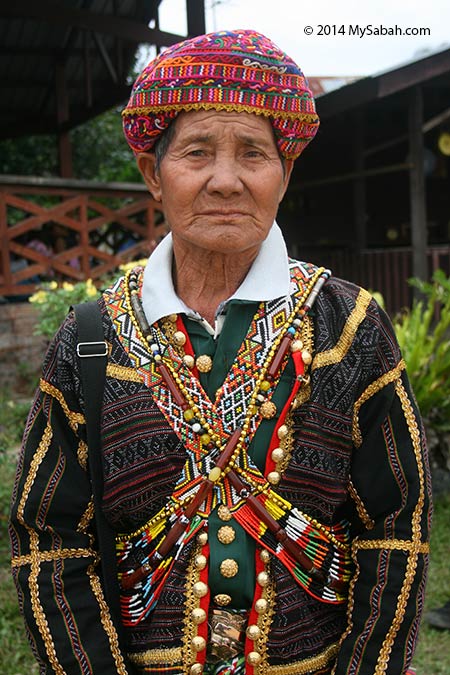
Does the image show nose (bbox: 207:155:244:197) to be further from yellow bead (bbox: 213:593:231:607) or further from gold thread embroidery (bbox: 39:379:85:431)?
yellow bead (bbox: 213:593:231:607)

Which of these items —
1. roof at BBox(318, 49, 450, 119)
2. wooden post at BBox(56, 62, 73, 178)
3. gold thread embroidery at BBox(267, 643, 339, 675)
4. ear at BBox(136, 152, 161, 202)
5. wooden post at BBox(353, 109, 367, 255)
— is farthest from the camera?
wooden post at BBox(56, 62, 73, 178)

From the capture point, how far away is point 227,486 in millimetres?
1563

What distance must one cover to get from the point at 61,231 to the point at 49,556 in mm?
8478

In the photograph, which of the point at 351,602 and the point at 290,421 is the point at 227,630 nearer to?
the point at 351,602

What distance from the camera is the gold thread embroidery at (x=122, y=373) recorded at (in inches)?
62.7

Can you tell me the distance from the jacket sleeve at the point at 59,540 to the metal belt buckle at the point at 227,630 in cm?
21

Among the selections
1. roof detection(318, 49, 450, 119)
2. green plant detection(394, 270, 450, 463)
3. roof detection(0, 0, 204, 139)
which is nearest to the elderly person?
green plant detection(394, 270, 450, 463)

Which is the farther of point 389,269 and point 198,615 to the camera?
point 389,269

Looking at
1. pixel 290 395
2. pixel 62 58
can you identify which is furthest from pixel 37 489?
pixel 62 58

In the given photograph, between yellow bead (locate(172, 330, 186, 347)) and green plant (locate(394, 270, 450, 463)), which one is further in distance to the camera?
green plant (locate(394, 270, 450, 463))

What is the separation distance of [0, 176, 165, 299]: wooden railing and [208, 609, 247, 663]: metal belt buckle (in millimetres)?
6587

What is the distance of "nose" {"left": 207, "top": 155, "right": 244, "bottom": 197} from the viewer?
1.51 m

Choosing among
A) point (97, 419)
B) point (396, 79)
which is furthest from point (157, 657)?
point (396, 79)

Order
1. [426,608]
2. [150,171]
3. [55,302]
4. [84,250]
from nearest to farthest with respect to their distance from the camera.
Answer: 1. [150,171]
2. [426,608]
3. [55,302]
4. [84,250]
